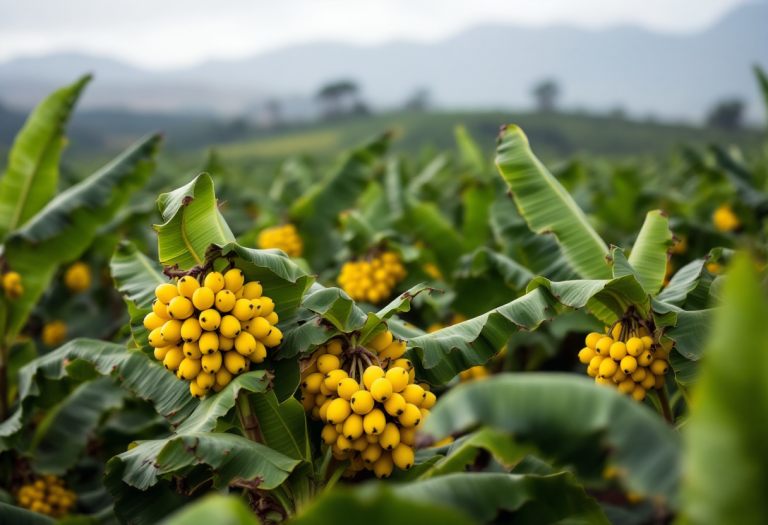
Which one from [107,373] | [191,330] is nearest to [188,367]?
[191,330]

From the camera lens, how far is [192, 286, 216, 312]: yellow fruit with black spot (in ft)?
6.87

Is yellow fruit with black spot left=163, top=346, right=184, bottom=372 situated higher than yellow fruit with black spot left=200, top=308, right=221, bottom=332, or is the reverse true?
yellow fruit with black spot left=200, top=308, right=221, bottom=332

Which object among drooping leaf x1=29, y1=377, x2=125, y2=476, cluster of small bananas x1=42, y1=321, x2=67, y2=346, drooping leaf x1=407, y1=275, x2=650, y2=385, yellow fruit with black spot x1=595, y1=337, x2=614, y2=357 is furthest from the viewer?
cluster of small bananas x1=42, y1=321, x2=67, y2=346

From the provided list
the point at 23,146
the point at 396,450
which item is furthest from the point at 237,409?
the point at 23,146

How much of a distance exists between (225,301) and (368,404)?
66 cm

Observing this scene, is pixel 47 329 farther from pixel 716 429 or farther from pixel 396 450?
pixel 716 429

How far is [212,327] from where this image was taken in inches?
83.3

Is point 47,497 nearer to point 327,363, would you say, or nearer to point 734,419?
point 327,363

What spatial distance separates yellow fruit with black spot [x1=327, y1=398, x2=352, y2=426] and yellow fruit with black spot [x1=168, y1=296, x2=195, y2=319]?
25.8 inches

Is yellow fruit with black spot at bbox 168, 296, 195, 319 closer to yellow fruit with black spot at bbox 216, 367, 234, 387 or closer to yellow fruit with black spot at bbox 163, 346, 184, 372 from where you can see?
yellow fruit with black spot at bbox 163, 346, 184, 372

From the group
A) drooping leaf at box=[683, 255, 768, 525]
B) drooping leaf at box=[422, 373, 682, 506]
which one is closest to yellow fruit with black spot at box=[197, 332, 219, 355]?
drooping leaf at box=[422, 373, 682, 506]

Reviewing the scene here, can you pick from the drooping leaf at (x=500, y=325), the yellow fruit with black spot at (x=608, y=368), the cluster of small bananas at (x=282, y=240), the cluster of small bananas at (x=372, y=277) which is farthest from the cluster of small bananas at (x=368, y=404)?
the cluster of small bananas at (x=282, y=240)

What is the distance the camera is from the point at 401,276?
15.2 feet

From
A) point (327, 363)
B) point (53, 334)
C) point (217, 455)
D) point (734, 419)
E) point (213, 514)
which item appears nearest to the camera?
point (734, 419)
